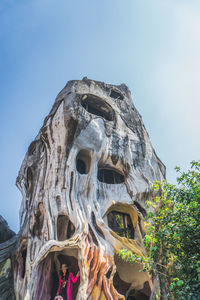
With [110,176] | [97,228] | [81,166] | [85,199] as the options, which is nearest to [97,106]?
[81,166]

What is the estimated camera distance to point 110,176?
1408cm

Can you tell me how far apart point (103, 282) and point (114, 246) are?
152cm

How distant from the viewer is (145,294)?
11.3 meters

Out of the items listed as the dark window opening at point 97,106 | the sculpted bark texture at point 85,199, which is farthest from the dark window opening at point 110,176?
the dark window opening at point 97,106

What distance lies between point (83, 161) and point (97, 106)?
4.50 metres

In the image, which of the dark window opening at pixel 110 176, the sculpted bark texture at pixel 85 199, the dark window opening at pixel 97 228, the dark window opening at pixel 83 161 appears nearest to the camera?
the sculpted bark texture at pixel 85 199

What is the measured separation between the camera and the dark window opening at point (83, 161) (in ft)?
44.6

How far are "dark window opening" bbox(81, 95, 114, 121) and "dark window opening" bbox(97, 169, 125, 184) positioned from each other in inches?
151

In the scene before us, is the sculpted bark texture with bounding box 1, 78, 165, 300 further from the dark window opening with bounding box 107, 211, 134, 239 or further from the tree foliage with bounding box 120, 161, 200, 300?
the tree foliage with bounding box 120, 161, 200, 300

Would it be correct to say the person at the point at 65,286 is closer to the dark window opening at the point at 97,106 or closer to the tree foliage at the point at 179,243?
the tree foliage at the point at 179,243

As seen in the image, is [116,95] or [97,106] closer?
[97,106]

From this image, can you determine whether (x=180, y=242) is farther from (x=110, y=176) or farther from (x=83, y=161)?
(x=83, y=161)

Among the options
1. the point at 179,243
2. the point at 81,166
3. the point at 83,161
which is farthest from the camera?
the point at 83,161

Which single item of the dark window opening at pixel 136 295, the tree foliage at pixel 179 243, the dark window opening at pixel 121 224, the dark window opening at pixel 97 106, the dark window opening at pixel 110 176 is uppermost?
the dark window opening at pixel 97 106
